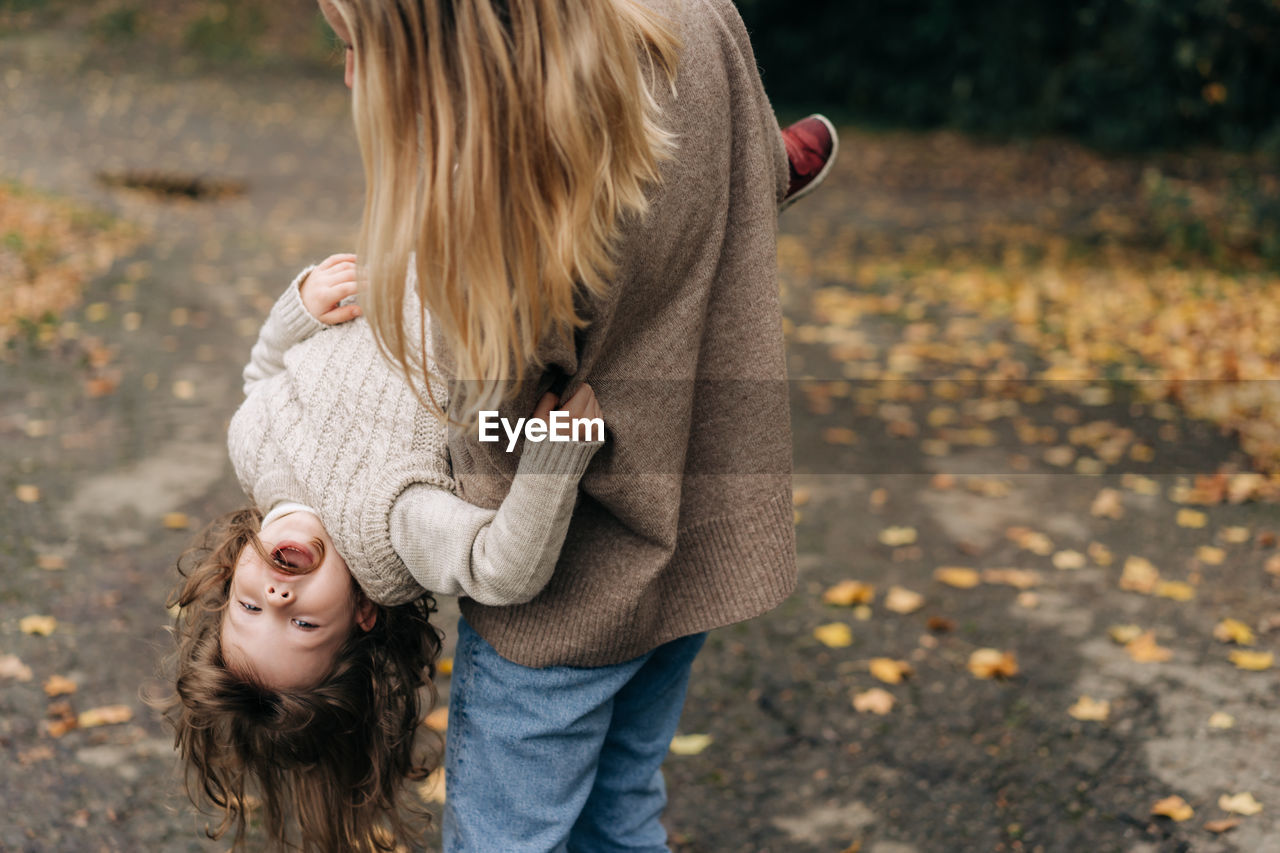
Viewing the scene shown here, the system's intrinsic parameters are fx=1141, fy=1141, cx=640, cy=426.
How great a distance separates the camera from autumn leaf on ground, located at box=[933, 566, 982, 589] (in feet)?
11.9

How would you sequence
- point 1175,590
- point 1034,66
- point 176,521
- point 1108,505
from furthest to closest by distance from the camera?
point 1034,66 → point 1108,505 → point 176,521 → point 1175,590

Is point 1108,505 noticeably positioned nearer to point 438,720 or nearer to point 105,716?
point 438,720

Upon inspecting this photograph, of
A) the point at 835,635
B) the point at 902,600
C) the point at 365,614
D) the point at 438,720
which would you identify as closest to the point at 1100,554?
the point at 902,600

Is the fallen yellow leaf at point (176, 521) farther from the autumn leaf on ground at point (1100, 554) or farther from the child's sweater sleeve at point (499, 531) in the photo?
the autumn leaf on ground at point (1100, 554)

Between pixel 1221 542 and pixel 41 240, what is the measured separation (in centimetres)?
667

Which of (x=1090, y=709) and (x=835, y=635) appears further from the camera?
(x=835, y=635)

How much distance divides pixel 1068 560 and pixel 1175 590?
337 millimetres

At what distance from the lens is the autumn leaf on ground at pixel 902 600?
11.5 feet

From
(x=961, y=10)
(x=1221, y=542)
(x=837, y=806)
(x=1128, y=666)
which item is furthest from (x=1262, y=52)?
(x=837, y=806)

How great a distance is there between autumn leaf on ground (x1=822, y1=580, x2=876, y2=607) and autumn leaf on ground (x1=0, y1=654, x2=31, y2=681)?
2279 millimetres

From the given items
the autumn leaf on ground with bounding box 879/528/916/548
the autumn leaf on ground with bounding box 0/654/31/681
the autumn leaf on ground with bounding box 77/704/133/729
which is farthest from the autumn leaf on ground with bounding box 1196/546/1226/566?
the autumn leaf on ground with bounding box 0/654/31/681

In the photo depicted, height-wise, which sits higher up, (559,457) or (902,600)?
(559,457)

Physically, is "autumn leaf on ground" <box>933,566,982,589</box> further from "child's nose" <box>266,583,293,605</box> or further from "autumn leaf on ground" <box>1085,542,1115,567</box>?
"child's nose" <box>266,583,293,605</box>

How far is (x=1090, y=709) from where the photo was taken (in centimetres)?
296
